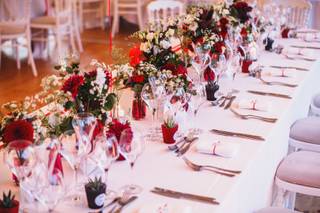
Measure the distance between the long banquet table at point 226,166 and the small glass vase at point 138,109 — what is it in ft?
0.17

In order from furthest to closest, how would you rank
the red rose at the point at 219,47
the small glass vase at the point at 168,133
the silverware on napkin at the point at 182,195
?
the red rose at the point at 219,47, the small glass vase at the point at 168,133, the silverware on napkin at the point at 182,195

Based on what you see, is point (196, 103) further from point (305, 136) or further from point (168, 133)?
point (305, 136)

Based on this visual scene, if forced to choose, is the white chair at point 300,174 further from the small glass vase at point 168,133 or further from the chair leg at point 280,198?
the small glass vase at point 168,133

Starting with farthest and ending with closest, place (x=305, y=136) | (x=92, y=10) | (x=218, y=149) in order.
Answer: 1. (x=92, y=10)
2. (x=305, y=136)
3. (x=218, y=149)

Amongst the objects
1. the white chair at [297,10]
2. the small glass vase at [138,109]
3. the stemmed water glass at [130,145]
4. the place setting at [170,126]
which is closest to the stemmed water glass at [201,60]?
the place setting at [170,126]

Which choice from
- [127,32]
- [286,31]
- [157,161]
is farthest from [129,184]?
[127,32]

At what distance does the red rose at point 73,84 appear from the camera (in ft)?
6.24

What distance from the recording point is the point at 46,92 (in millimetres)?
2002

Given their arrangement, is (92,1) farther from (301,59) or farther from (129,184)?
(129,184)

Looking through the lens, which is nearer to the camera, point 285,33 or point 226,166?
point 226,166

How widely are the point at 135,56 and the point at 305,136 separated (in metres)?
1.21

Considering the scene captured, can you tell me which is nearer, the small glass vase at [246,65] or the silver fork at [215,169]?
the silver fork at [215,169]

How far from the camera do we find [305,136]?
3.04 m

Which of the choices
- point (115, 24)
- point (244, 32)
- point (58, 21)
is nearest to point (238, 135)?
point (244, 32)
